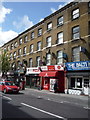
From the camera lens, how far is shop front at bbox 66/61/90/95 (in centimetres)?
1920

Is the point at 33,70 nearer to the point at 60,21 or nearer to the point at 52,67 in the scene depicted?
the point at 52,67

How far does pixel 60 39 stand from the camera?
79.0 feet

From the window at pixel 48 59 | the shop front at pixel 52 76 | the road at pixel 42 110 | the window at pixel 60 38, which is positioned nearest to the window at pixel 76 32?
the window at pixel 60 38

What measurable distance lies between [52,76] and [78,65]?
15.8 feet

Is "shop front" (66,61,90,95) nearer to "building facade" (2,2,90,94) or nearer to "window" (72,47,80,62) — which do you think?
"building facade" (2,2,90,94)

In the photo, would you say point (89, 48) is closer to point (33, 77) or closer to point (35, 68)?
point (35, 68)

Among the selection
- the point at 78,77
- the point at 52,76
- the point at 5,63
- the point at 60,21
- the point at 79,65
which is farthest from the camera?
the point at 5,63

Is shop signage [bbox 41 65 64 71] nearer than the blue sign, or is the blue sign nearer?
the blue sign

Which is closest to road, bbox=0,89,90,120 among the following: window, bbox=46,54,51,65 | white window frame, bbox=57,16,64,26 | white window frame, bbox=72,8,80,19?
white window frame, bbox=72,8,80,19

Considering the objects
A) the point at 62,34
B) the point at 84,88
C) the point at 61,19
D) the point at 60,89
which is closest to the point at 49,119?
the point at 84,88

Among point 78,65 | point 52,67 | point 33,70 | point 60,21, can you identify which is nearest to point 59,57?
point 52,67

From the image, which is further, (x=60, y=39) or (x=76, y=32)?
(x=60, y=39)

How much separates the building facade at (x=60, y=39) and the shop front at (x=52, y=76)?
830 mm

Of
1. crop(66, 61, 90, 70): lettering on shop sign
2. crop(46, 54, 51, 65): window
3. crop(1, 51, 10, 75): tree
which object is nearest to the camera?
crop(66, 61, 90, 70): lettering on shop sign
